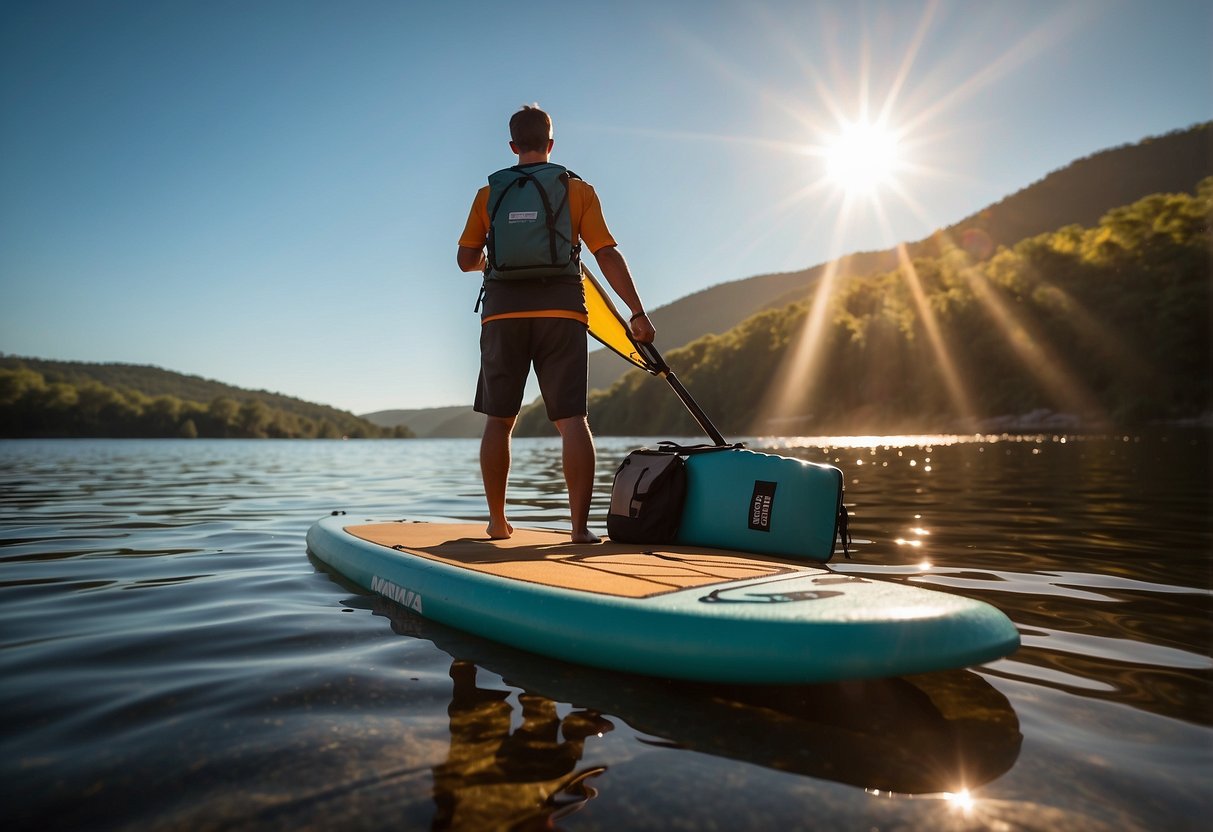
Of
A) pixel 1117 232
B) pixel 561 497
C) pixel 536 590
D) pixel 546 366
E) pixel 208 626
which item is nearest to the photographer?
pixel 536 590

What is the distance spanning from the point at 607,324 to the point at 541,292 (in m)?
0.97

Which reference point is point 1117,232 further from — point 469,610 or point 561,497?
point 469,610

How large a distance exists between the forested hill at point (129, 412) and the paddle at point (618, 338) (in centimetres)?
9932


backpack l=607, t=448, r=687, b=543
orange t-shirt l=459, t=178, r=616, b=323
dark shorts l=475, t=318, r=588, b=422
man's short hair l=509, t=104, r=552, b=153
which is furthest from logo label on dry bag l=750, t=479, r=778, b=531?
man's short hair l=509, t=104, r=552, b=153

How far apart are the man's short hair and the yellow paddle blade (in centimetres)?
89

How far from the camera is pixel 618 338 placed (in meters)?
5.28

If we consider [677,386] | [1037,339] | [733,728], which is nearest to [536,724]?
[733,728]

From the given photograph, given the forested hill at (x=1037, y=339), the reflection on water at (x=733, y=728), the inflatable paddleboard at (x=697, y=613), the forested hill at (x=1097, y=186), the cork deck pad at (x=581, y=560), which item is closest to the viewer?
the reflection on water at (x=733, y=728)

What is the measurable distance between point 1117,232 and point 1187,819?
2550 inches

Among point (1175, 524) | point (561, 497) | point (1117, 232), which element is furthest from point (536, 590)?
point (1117, 232)

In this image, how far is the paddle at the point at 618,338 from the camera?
4812mm

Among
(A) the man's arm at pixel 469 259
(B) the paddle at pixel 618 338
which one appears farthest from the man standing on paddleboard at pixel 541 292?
(B) the paddle at pixel 618 338

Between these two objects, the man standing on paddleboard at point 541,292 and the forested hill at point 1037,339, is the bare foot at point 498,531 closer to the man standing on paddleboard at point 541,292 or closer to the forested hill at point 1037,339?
the man standing on paddleboard at point 541,292

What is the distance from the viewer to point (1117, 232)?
174 ft
